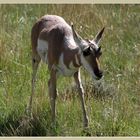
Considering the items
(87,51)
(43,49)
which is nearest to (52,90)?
(43,49)

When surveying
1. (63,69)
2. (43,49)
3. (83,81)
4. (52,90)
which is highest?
(43,49)

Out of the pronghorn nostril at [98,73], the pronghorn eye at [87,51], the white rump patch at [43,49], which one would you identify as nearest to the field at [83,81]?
the white rump patch at [43,49]

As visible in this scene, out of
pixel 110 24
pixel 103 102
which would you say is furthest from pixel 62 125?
pixel 110 24

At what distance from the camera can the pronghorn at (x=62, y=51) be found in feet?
21.5

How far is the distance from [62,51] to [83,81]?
132 cm

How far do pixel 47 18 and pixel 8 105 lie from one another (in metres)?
1.17

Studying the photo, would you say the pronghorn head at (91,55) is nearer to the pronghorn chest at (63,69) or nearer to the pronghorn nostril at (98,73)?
the pronghorn nostril at (98,73)

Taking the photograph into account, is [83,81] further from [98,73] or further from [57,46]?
[98,73]

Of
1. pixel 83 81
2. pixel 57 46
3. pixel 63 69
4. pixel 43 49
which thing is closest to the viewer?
pixel 63 69

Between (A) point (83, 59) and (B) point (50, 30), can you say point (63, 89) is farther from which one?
(A) point (83, 59)

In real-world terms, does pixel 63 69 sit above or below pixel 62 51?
below

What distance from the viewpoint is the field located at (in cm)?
710

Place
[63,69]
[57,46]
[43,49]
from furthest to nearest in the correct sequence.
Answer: [43,49]
[57,46]
[63,69]

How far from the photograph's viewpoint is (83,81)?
837 cm
